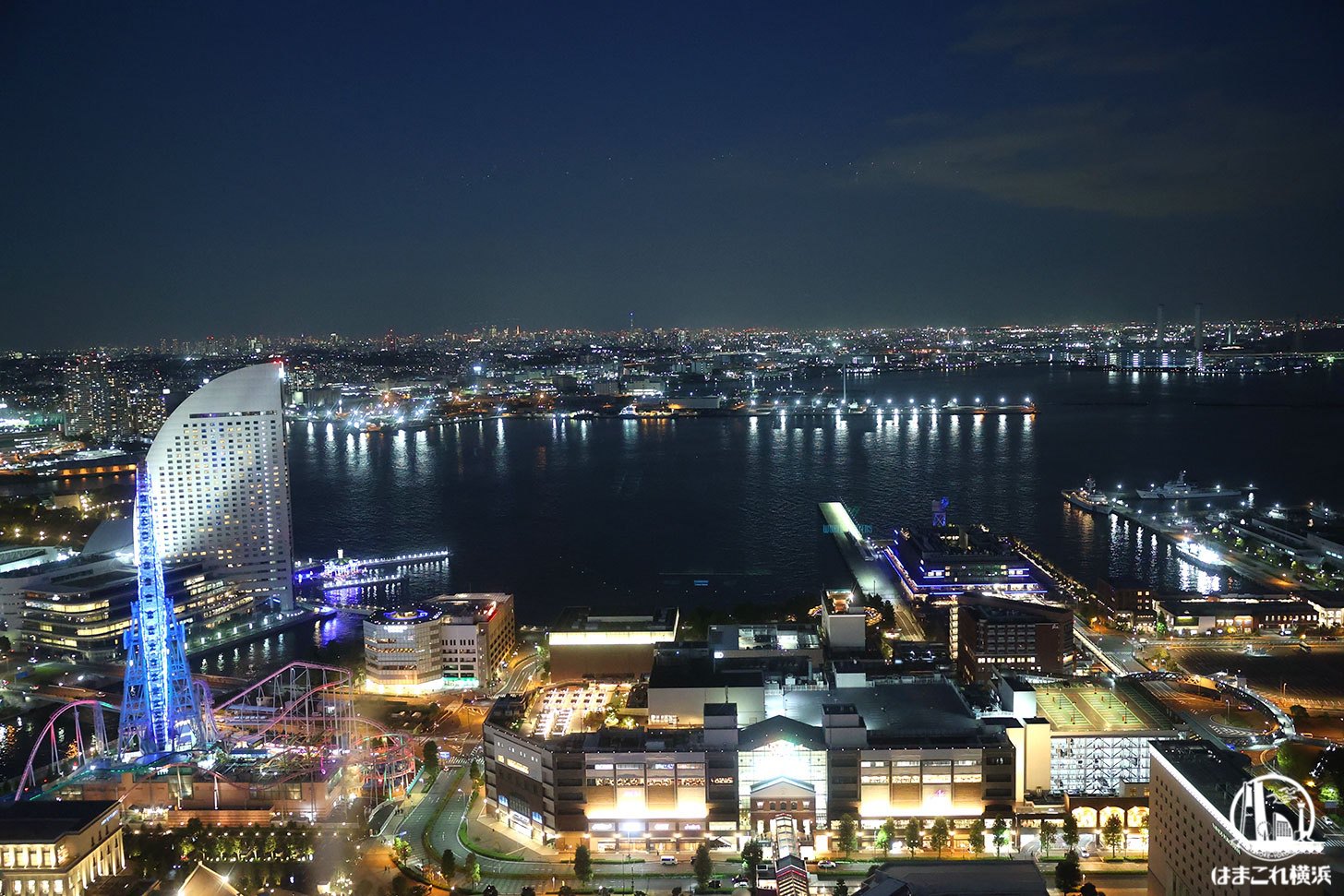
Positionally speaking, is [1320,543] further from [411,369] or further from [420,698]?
[411,369]

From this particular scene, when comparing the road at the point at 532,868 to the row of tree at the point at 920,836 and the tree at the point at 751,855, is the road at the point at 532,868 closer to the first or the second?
the tree at the point at 751,855

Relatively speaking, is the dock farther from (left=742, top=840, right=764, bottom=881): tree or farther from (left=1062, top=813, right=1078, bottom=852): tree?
(left=742, top=840, right=764, bottom=881): tree

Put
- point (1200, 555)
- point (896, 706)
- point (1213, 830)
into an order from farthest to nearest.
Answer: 1. point (1200, 555)
2. point (896, 706)
3. point (1213, 830)

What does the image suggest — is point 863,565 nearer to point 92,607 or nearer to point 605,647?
point 605,647

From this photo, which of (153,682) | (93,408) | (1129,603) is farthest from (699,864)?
(93,408)

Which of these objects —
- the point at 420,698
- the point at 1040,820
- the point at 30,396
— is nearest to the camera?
the point at 1040,820

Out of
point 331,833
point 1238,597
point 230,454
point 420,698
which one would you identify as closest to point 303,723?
point 420,698

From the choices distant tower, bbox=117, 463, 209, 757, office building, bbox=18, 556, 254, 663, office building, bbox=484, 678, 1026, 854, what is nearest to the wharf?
office building, bbox=484, 678, 1026, 854
